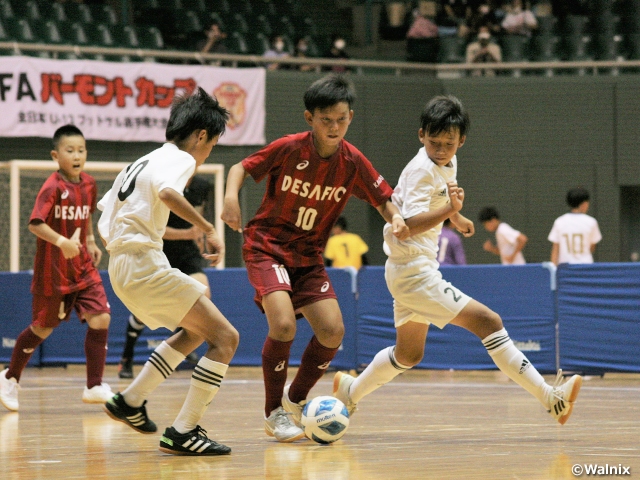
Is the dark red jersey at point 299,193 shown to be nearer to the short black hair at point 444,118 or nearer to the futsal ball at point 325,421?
the short black hair at point 444,118

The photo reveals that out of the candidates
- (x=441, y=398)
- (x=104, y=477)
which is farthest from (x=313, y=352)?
(x=441, y=398)

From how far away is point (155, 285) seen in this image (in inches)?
200

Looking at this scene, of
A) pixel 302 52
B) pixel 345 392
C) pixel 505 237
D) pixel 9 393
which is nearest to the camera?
pixel 345 392

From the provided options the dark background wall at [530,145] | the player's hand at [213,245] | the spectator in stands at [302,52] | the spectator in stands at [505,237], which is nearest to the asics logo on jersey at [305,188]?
the player's hand at [213,245]

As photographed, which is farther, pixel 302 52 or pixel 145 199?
pixel 302 52

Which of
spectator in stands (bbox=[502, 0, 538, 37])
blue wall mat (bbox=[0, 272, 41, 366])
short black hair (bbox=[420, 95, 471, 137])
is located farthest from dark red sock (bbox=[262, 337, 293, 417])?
spectator in stands (bbox=[502, 0, 538, 37])

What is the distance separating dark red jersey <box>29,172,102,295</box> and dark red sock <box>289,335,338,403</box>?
257cm

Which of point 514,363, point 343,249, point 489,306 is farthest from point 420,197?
point 343,249

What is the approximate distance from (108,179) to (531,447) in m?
10.5

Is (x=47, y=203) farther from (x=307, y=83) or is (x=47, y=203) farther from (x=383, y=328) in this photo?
(x=307, y=83)

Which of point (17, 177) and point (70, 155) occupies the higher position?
point (17, 177)

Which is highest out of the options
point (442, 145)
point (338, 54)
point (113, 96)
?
point (338, 54)

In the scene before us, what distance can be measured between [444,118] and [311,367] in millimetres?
1550

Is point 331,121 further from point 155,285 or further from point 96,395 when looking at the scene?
point 96,395
